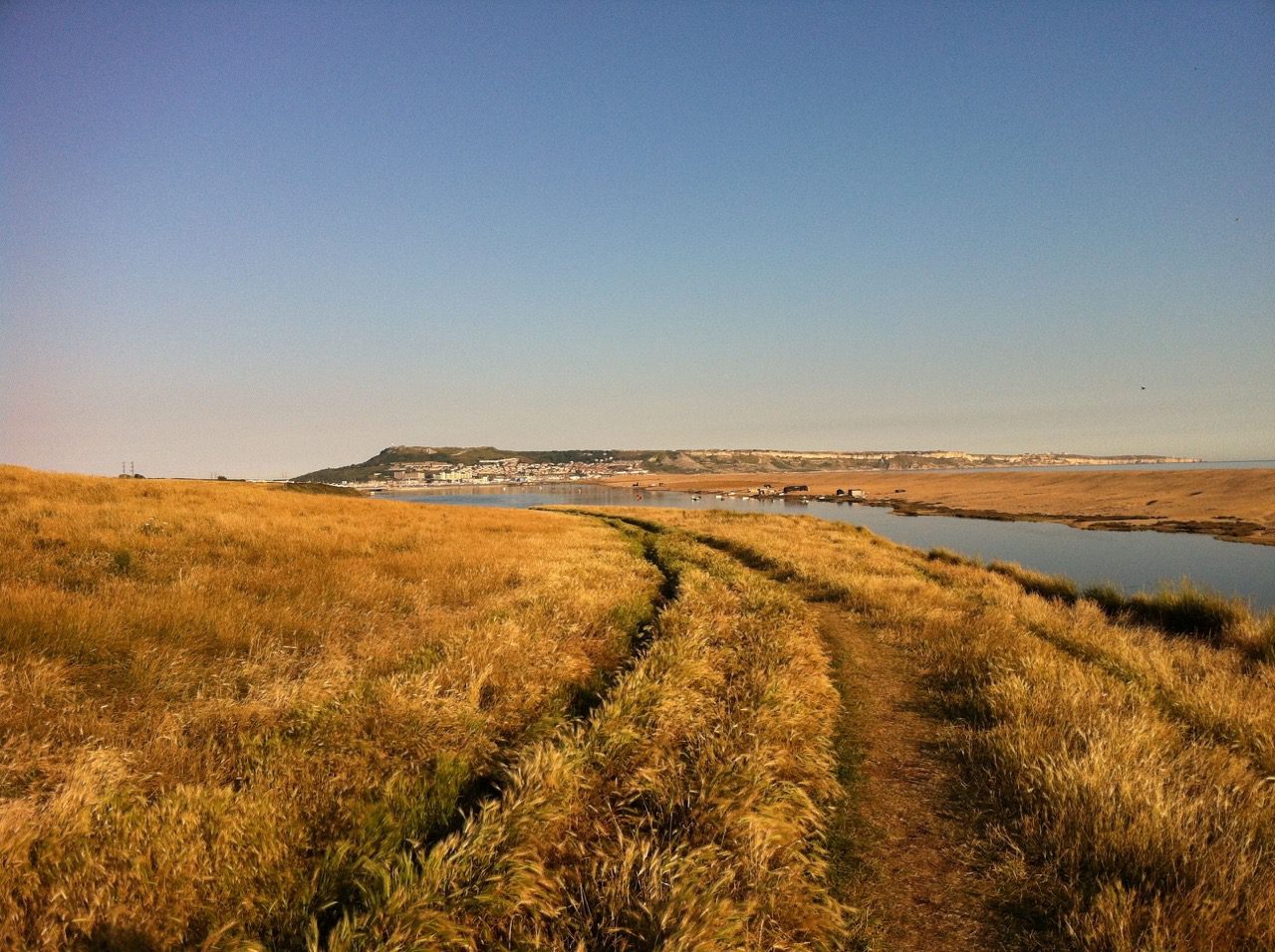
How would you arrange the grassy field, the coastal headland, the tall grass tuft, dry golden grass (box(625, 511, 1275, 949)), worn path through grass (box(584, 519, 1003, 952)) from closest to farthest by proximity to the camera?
the grassy field → dry golden grass (box(625, 511, 1275, 949)) → worn path through grass (box(584, 519, 1003, 952)) → the tall grass tuft → the coastal headland

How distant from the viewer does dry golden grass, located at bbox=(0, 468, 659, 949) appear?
132 inches

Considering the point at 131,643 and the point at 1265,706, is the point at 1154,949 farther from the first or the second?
the point at 131,643

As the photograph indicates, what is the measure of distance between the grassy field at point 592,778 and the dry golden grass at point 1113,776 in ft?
0.10

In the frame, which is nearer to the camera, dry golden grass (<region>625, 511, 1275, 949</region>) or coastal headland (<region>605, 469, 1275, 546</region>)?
dry golden grass (<region>625, 511, 1275, 949</region>)

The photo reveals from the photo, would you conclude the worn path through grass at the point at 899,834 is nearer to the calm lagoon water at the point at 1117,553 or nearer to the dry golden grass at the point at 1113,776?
the dry golden grass at the point at 1113,776

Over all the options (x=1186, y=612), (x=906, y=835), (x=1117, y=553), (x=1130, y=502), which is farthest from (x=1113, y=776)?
(x=1130, y=502)

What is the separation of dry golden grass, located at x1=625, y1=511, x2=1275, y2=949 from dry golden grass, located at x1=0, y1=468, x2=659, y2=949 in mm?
4166

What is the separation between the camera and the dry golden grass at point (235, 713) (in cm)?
335

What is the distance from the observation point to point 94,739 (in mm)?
4727

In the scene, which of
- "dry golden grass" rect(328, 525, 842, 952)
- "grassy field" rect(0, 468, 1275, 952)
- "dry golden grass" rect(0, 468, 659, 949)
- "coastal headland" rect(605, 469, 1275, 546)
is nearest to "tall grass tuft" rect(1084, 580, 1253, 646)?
"grassy field" rect(0, 468, 1275, 952)

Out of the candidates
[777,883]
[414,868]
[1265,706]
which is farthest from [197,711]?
[1265,706]

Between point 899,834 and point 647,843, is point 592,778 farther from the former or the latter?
point 899,834

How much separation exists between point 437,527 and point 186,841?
21542mm

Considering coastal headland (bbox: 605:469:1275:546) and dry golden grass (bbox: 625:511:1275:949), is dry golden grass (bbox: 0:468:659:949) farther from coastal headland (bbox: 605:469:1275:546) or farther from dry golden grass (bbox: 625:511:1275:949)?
coastal headland (bbox: 605:469:1275:546)
